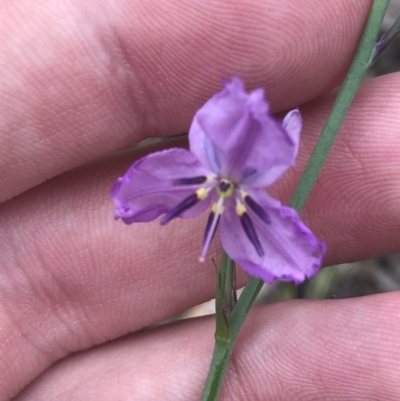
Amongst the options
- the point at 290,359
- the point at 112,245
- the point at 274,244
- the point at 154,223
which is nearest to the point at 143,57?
the point at 154,223

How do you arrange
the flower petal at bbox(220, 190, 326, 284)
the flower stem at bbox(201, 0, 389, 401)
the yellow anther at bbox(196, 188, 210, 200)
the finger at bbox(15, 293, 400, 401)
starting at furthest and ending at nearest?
the finger at bbox(15, 293, 400, 401)
the flower stem at bbox(201, 0, 389, 401)
the yellow anther at bbox(196, 188, 210, 200)
the flower petal at bbox(220, 190, 326, 284)

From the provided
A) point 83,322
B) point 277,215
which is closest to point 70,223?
point 83,322

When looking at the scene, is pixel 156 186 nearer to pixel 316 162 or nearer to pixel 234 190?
pixel 234 190

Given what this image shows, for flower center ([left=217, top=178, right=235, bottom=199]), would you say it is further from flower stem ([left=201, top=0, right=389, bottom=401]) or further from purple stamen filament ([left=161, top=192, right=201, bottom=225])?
flower stem ([left=201, top=0, right=389, bottom=401])

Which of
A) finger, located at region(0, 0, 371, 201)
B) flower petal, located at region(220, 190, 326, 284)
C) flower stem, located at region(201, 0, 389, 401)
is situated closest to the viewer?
flower petal, located at region(220, 190, 326, 284)

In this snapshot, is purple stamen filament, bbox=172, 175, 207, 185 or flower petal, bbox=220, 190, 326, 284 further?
purple stamen filament, bbox=172, 175, 207, 185

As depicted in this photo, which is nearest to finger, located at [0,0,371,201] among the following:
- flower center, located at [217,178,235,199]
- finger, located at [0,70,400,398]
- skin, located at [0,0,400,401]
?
skin, located at [0,0,400,401]

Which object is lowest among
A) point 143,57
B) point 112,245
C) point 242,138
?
point 112,245
